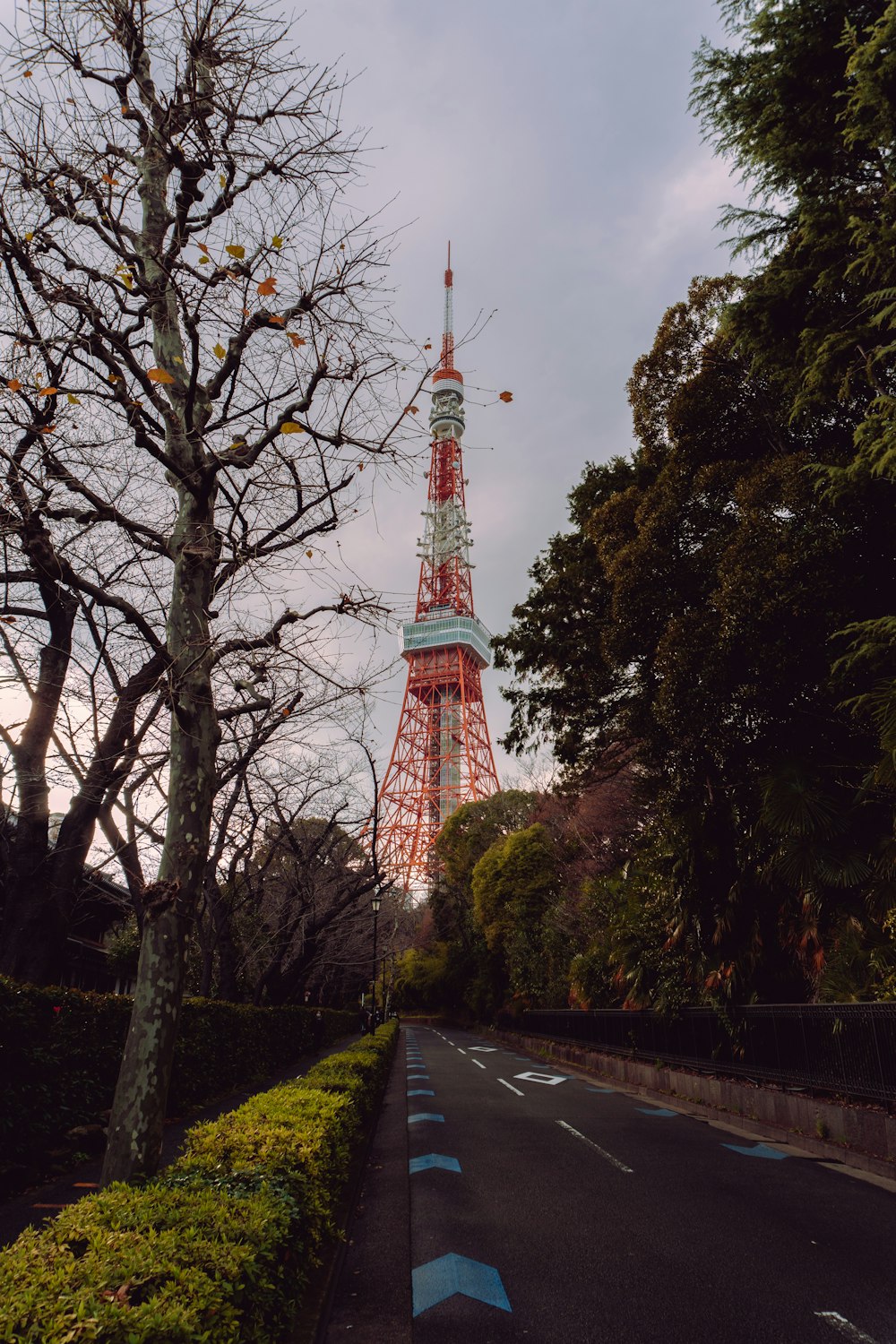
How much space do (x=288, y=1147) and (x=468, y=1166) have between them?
377 cm

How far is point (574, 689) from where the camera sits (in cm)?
1305

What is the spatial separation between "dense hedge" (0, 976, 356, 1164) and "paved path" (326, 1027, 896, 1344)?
137 inches

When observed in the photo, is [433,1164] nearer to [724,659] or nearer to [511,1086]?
[724,659]

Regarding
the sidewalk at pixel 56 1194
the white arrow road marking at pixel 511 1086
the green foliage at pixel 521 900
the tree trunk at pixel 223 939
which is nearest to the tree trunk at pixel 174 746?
the sidewalk at pixel 56 1194

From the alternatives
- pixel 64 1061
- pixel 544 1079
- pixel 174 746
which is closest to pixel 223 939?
pixel 544 1079

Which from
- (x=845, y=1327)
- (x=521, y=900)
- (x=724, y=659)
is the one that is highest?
(x=724, y=659)

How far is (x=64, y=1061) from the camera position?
8.16 meters

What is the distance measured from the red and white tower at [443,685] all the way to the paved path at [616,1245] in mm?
Result: 48670

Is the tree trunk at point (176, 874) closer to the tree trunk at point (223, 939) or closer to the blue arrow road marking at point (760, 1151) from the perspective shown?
the blue arrow road marking at point (760, 1151)

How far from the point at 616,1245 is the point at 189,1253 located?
3.58 metres

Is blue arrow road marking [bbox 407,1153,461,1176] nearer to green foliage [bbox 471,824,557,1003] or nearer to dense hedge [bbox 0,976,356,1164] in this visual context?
dense hedge [bbox 0,976,356,1164]

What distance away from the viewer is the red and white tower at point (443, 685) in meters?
62.5

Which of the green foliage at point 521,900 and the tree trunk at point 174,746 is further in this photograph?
the green foliage at point 521,900

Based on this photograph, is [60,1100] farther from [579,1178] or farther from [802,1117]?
[802,1117]
